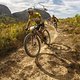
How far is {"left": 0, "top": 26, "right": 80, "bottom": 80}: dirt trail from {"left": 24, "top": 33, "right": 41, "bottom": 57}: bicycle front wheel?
26 centimetres

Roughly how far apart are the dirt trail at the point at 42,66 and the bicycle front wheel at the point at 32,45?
257 mm

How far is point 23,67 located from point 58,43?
4345 millimetres

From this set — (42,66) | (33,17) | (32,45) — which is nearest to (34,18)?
(33,17)

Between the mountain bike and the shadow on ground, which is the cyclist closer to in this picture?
the mountain bike

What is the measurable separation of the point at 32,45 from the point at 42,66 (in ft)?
5.06

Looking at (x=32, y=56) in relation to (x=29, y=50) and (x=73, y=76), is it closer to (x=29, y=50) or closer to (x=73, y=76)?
(x=29, y=50)

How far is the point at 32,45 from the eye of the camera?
1143 cm

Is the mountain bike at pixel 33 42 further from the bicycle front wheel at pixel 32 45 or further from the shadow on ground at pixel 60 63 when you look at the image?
the shadow on ground at pixel 60 63

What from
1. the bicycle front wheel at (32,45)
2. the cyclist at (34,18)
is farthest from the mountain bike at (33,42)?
the cyclist at (34,18)

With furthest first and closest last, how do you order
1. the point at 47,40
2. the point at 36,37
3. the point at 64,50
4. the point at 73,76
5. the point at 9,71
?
the point at 47,40 → the point at 64,50 → the point at 36,37 → the point at 9,71 → the point at 73,76

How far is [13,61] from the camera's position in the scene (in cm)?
1098

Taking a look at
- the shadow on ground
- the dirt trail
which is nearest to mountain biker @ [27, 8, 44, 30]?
the dirt trail

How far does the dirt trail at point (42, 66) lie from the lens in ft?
30.9

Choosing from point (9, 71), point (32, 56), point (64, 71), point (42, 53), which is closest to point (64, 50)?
point (42, 53)
